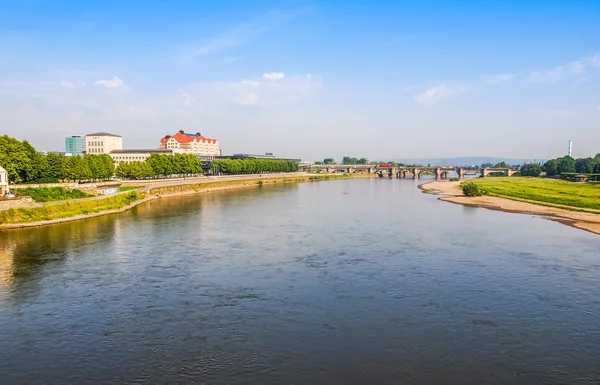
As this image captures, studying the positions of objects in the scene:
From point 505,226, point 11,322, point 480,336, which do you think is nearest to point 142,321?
point 11,322

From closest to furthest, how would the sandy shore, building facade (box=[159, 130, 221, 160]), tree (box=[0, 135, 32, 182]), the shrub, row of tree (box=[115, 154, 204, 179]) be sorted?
the sandy shore
tree (box=[0, 135, 32, 182])
the shrub
row of tree (box=[115, 154, 204, 179])
building facade (box=[159, 130, 221, 160])

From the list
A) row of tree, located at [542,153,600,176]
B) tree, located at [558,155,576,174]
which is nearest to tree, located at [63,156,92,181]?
row of tree, located at [542,153,600,176]

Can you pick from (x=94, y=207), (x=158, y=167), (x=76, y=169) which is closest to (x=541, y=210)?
(x=94, y=207)

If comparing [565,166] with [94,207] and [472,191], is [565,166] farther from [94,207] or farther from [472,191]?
[94,207]

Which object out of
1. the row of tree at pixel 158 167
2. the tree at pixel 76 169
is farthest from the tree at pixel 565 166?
the tree at pixel 76 169

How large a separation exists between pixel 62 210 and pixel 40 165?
18.9 m

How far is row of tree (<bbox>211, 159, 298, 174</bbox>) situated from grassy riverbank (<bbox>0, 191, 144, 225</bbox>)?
71355mm

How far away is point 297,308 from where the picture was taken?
2334 centimetres

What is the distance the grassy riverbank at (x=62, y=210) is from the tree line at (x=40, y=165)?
12.8 metres

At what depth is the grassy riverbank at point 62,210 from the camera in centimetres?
4719

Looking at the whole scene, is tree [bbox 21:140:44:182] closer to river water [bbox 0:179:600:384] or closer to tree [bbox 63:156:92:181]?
tree [bbox 63:156:92:181]

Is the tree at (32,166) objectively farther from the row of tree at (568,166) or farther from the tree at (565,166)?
the tree at (565,166)

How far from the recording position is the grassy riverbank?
47.2 meters

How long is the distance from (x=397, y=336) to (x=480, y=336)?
3.74 m
